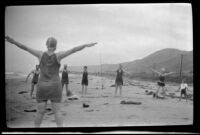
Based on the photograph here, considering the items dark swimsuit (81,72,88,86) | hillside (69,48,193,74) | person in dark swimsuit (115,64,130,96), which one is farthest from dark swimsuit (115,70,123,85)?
dark swimsuit (81,72,88,86)

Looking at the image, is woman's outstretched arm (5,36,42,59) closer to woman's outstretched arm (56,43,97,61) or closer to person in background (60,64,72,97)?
woman's outstretched arm (56,43,97,61)

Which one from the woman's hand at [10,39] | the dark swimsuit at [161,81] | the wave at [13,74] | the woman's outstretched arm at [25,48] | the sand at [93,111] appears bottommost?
the sand at [93,111]

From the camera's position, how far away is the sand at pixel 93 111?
15.2ft

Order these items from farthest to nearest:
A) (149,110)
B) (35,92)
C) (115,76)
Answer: (115,76) < (149,110) < (35,92)

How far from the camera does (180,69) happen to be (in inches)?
208

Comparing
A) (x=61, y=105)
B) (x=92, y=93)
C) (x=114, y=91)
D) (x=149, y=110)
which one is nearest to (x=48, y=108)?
(x=61, y=105)

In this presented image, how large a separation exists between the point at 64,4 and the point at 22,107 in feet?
6.24

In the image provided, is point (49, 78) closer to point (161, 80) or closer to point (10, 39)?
point (10, 39)

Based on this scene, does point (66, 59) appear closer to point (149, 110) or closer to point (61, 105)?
point (61, 105)

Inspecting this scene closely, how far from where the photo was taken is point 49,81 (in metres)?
4.26

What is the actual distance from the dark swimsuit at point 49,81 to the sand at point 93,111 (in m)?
0.38

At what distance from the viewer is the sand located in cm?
462

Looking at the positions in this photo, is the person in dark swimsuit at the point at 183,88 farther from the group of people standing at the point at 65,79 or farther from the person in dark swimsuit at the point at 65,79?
the person in dark swimsuit at the point at 65,79

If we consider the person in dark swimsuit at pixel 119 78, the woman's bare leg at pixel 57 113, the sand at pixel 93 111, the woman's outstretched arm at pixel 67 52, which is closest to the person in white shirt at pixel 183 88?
the sand at pixel 93 111
